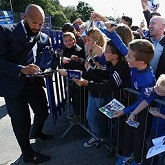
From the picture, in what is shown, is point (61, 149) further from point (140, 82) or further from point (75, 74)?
point (140, 82)

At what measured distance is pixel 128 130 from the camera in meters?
2.74

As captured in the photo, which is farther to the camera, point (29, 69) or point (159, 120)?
point (29, 69)

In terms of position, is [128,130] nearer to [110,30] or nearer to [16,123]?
[110,30]

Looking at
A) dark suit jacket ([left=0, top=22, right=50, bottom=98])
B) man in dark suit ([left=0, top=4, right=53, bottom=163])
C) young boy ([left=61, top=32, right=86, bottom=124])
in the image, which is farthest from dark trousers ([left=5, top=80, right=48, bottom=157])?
young boy ([left=61, top=32, right=86, bottom=124])

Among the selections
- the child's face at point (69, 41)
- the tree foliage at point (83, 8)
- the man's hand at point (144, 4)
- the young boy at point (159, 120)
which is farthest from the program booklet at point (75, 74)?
the tree foliage at point (83, 8)

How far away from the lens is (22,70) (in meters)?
2.84

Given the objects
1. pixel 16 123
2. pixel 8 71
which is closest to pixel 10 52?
pixel 8 71

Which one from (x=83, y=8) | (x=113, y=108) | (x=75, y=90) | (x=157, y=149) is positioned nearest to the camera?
(x=157, y=149)

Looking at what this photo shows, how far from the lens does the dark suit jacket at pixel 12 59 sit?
9.20 feet

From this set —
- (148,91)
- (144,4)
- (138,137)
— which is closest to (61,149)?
(138,137)

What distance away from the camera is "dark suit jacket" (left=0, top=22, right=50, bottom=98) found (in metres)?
2.80

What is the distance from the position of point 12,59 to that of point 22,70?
0.79ft

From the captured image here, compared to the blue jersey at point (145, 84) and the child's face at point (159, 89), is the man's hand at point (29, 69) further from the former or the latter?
the child's face at point (159, 89)

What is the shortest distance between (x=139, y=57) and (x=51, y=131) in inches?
95.5
